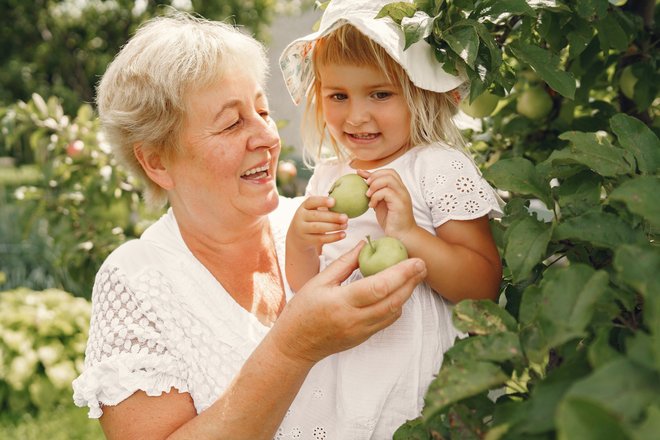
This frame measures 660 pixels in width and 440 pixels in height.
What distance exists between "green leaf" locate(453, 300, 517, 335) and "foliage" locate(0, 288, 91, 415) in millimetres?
Answer: 3365

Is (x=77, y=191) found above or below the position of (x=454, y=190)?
below

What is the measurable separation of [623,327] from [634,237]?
118 mm

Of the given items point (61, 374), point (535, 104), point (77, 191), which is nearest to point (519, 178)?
point (535, 104)

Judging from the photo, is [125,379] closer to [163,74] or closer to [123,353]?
[123,353]

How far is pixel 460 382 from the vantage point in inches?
32.1

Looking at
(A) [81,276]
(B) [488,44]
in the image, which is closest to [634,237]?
(B) [488,44]

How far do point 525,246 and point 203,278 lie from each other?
97 centimetres

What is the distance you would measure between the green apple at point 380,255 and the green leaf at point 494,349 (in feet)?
1.59

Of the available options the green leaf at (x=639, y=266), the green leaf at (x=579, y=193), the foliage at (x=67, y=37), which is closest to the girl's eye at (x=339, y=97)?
the green leaf at (x=579, y=193)

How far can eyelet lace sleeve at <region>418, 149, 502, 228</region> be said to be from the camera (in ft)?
5.03

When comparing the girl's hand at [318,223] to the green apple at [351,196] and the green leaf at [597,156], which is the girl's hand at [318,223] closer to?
the green apple at [351,196]

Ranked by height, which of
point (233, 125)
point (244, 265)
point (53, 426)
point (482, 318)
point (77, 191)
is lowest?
point (53, 426)

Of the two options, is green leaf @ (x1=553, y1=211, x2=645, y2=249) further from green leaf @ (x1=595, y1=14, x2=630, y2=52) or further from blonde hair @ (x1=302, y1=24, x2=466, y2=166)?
green leaf @ (x1=595, y1=14, x2=630, y2=52)

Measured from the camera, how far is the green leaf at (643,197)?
2.78 feet
